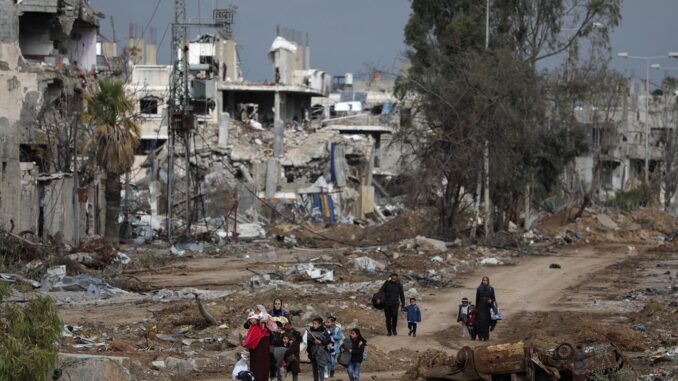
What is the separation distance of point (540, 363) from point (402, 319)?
29.5ft

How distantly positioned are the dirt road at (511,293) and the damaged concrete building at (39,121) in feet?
42.9

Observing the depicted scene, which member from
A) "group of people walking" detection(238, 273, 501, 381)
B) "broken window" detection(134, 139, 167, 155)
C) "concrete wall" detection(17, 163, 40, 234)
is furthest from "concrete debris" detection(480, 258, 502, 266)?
"broken window" detection(134, 139, 167, 155)

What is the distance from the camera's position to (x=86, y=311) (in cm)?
2525

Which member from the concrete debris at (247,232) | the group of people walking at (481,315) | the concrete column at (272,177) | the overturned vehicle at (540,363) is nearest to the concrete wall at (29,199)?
the concrete debris at (247,232)

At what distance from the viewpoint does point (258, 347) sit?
16.5 m

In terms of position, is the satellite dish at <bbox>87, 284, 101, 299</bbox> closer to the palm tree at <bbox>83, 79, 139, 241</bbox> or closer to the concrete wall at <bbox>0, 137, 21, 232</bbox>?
the concrete wall at <bbox>0, 137, 21, 232</bbox>

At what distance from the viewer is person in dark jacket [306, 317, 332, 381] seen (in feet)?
57.9

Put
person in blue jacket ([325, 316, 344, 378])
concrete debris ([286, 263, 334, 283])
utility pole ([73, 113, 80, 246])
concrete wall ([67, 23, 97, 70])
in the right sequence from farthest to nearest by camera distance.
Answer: concrete wall ([67, 23, 97, 70]) < utility pole ([73, 113, 80, 246]) < concrete debris ([286, 263, 334, 283]) < person in blue jacket ([325, 316, 344, 378])

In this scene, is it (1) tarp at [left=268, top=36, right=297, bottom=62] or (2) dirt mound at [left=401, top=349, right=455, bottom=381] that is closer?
(2) dirt mound at [left=401, top=349, right=455, bottom=381]

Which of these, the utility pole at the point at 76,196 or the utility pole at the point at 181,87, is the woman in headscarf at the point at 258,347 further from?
the utility pole at the point at 181,87

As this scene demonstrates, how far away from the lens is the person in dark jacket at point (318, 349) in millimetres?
17656

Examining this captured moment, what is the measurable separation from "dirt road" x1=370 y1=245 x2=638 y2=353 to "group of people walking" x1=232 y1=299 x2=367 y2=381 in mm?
3510

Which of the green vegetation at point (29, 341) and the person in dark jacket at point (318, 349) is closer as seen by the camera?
the green vegetation at point (29, 341)

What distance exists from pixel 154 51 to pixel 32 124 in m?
49.0
